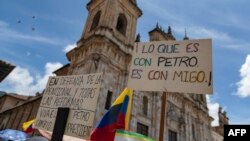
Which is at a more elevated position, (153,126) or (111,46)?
(111,46)

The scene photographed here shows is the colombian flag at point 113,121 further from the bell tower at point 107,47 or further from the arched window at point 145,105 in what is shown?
the arched window at point 145,105

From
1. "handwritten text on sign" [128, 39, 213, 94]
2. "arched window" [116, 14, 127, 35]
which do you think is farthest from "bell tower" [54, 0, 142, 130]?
"handwritten text on sign" [128, 39, 213, 94]

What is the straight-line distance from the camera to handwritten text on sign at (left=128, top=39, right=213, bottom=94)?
3996 millimetres

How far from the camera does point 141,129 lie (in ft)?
61.9

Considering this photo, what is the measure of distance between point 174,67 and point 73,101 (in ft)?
6.45

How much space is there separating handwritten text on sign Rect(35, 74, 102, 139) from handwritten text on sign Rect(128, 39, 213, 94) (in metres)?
0.79

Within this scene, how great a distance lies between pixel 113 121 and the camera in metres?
6.76

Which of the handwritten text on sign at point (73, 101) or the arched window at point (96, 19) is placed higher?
the arched window at point (96, 19)

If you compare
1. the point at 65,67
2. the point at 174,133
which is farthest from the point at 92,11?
the point at 174,133

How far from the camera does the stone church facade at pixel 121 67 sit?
59.2 ft

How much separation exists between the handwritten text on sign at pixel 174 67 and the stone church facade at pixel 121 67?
1123cm

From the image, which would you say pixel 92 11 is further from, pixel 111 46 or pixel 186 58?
pixel 186 58

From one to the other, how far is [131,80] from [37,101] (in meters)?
22.4

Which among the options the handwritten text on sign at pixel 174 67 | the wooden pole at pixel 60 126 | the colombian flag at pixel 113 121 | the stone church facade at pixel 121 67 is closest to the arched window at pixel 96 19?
the stone church facade at pixel 121 67
